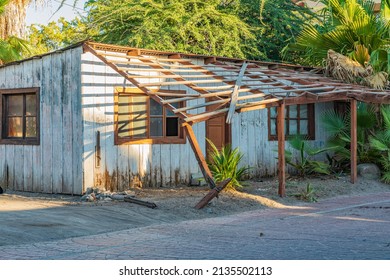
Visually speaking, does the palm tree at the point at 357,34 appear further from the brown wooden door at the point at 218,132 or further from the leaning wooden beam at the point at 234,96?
the leaning wooden beam at the point at 234,96

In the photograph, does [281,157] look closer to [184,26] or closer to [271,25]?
[184,26]

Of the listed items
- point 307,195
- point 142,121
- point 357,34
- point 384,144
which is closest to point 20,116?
point 142,121

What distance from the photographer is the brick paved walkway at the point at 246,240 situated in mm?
8719

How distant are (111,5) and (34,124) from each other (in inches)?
479

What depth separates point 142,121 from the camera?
15906 mm

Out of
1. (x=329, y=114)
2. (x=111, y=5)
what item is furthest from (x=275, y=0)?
(x=329, y=114)

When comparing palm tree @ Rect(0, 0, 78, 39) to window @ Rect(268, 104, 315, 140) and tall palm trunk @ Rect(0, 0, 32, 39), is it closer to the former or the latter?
tall palm trunk @ Rect(0, 0, 32, 39)

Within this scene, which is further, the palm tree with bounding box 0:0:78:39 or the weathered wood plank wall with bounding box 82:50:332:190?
the palm tree with bounding box 0:0:78:39

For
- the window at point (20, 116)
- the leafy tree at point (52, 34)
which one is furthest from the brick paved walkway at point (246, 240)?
the leafy tree at point (52, 34)

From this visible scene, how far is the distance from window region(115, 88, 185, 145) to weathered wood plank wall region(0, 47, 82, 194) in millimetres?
987

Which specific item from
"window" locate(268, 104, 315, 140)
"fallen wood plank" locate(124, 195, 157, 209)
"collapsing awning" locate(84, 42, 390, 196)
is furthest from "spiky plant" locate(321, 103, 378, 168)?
"fallen wood plank" locate(124, 195, 157, 209)

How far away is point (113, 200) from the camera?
1394cm

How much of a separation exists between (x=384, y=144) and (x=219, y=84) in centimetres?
460

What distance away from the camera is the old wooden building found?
14.7m
